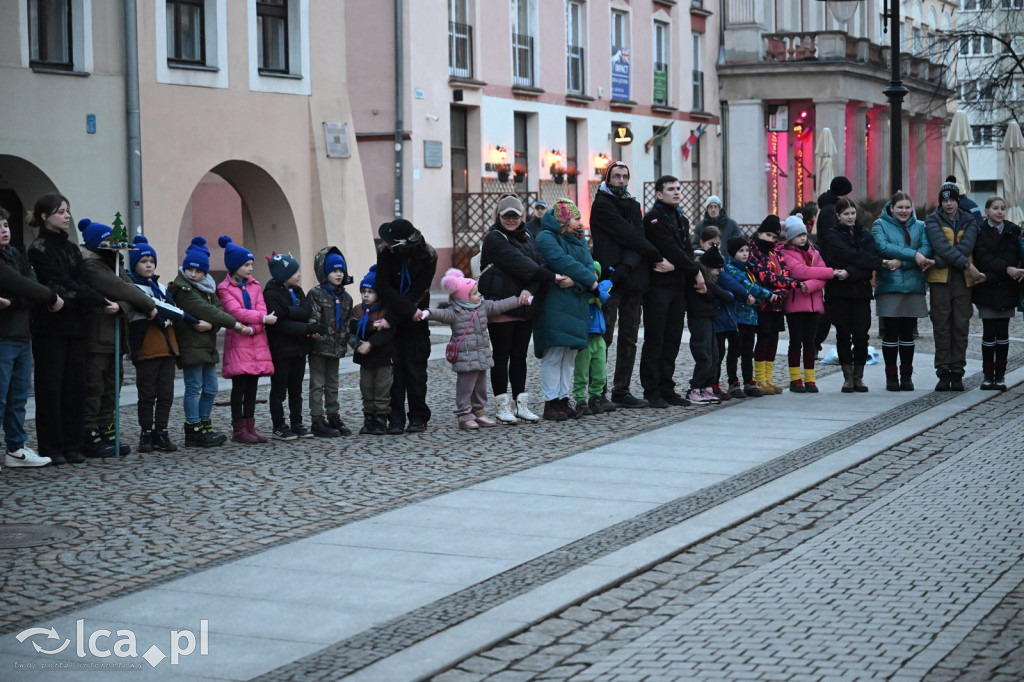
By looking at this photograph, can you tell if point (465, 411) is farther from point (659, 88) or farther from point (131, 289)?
point (659, 88)

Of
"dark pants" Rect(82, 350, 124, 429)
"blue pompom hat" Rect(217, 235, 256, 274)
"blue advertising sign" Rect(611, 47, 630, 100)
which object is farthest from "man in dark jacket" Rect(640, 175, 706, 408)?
"blue advertising sign" Rect(611, 47, 630, 100)

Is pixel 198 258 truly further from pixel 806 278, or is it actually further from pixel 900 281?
pixel 900 281

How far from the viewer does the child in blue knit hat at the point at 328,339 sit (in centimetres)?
1234

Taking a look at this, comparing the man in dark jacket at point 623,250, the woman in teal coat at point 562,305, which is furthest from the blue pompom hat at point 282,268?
the man in dark jacket at point 623,250

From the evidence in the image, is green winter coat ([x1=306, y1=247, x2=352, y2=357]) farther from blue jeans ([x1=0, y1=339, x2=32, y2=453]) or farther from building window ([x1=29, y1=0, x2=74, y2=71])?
building window ([x1=29, y1=0, x2=74, y2=71])

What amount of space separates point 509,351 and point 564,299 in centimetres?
66

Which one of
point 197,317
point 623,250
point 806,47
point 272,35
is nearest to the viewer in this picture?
point 197,317

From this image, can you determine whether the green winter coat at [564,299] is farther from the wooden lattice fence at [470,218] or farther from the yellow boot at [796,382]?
the wooden lattice fence at [470,218]

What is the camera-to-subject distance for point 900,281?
590 inches

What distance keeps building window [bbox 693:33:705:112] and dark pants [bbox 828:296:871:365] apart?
31.1 m

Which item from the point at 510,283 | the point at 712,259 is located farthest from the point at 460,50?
the point at 510,283

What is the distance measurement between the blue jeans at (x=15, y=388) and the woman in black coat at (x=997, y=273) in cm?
916

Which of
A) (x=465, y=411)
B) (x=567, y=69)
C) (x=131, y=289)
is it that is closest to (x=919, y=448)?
(x=465, y=411)

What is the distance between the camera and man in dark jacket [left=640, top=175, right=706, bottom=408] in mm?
13977
